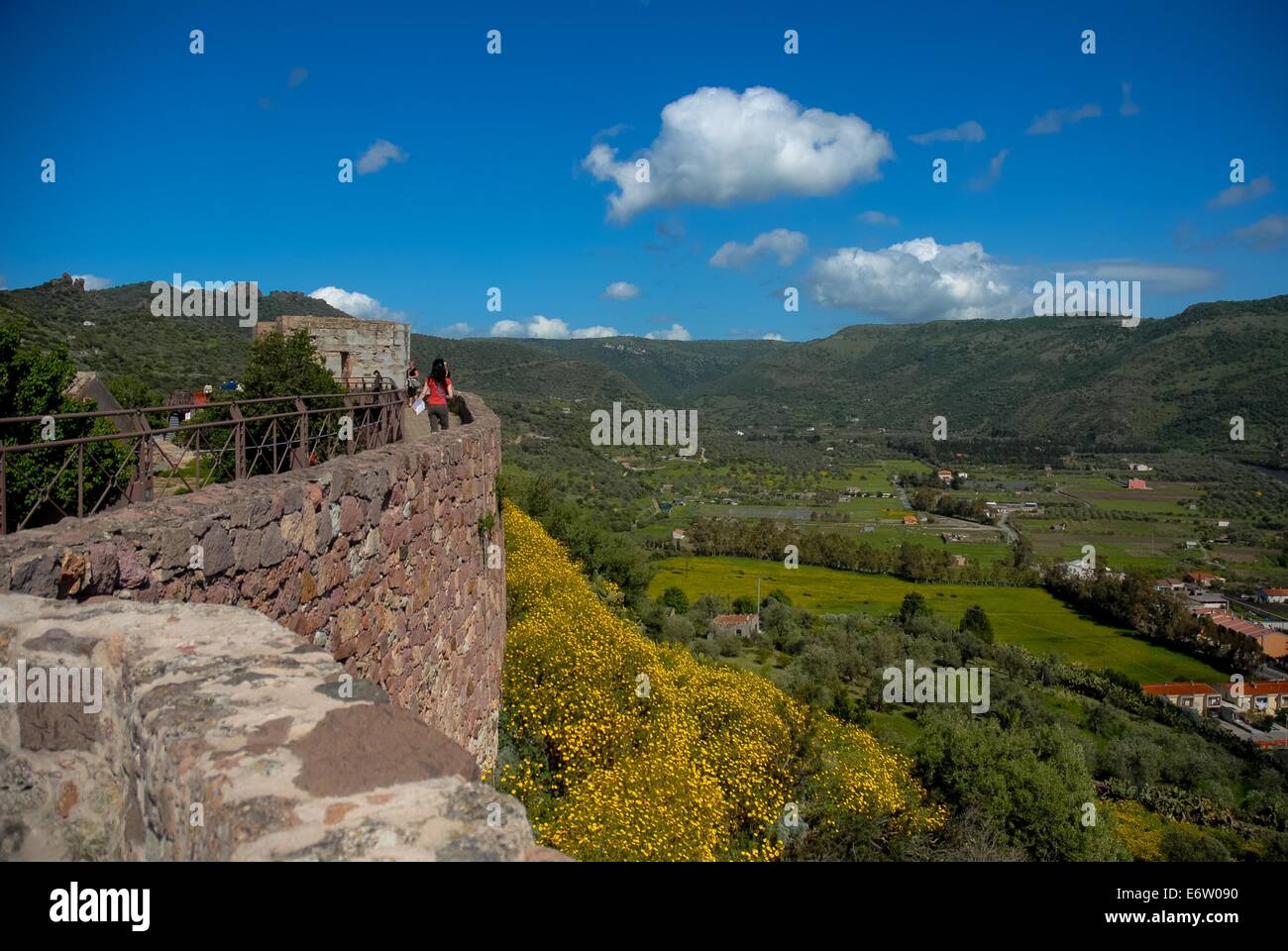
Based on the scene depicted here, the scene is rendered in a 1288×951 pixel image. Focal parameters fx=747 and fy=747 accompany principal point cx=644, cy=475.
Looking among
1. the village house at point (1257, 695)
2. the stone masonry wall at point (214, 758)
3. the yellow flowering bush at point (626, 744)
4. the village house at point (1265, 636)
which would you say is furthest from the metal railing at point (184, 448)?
the village house at point (1265, 636)

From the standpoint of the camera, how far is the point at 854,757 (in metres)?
17.8

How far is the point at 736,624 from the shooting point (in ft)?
137

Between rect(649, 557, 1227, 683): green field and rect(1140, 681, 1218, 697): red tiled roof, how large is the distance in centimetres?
216

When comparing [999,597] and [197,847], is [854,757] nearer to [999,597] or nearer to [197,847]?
[197,847]

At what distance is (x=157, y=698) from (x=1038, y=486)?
103069 mm

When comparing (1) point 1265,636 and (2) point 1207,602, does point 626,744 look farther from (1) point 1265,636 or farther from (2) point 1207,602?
(2) point 1207,602

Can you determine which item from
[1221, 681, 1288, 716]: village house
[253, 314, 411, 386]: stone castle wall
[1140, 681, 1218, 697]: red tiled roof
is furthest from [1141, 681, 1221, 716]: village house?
[253, 314, 411, 386]: stone castle wall

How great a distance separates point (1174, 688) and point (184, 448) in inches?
1867

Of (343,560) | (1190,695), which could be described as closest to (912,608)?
(1190,695)

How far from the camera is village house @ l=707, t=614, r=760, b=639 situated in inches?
1577

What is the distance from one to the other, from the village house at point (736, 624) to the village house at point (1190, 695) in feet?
68.2

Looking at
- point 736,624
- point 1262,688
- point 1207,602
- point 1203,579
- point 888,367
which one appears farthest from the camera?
point 888,367

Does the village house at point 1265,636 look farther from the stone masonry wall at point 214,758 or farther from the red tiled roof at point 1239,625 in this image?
the stone masonry wall at point 214,758

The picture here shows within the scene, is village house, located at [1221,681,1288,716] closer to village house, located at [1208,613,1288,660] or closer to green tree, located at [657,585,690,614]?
village house, located at [1208,613,1288,660]
